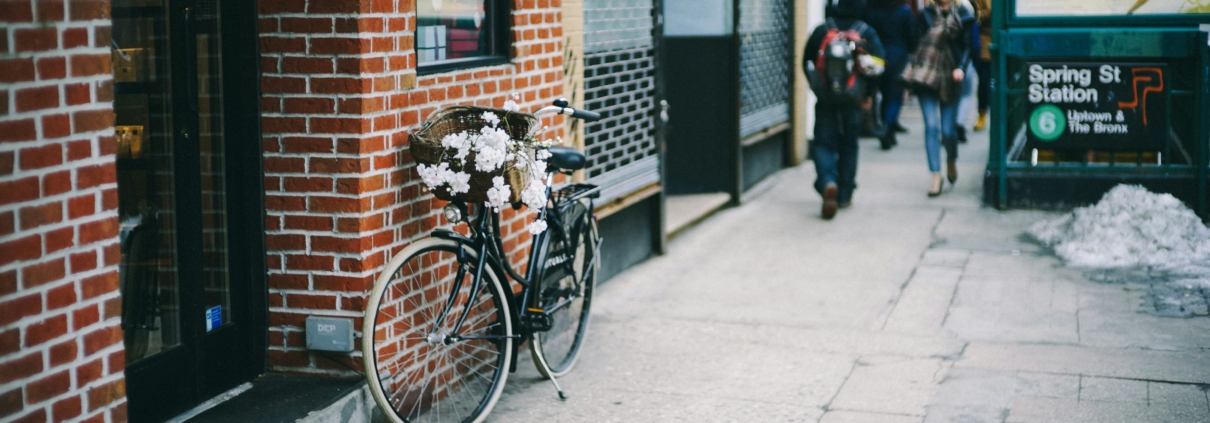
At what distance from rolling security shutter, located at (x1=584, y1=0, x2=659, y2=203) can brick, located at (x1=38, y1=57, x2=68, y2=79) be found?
4.05 metres

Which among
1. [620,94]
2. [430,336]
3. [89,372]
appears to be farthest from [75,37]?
[620,94]

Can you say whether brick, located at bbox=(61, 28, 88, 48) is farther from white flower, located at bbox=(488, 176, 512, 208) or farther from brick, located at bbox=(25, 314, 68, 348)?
white flower, located at bbox=(488, 176, 512, 208)

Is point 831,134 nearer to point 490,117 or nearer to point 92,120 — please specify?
point 490,117

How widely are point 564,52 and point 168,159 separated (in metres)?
2.77

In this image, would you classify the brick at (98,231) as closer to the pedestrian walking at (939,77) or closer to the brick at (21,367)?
the brick at (21,367)

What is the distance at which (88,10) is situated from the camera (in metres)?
3.29

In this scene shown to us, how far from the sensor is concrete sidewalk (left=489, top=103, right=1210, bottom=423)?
5.11 meters

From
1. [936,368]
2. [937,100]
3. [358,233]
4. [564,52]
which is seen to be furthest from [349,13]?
[937,100]

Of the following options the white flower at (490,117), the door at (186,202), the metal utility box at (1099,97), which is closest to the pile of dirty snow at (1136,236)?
the metal utility box at (1099,97)

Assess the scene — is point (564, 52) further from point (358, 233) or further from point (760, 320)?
point (358, 233)

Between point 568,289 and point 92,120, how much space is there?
2.71 meters

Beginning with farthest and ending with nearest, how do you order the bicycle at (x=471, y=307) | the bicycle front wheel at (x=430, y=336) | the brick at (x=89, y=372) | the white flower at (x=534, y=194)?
the white flower at (x=534, y=194), the bicycle at (x=471, y=307), the bicycle front wheel at (x=430, y=336), the brick at (x=89, y=372)

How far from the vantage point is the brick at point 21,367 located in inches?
120

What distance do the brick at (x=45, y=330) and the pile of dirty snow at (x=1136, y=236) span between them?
20.2 ft
